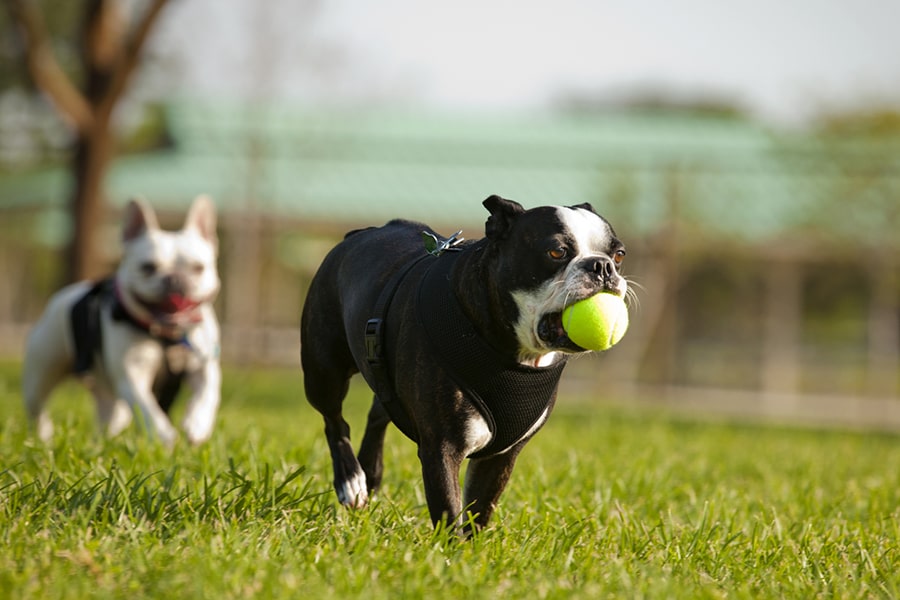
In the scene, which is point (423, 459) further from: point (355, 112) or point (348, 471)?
point (355, 112)

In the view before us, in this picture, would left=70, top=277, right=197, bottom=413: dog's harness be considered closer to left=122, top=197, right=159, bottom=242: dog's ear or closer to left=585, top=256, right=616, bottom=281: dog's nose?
left=122, top=197, right=159, bottom=242: dog's ear

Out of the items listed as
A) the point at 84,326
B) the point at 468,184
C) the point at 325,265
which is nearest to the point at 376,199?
the point at 468,184

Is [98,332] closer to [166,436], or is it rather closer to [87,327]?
[87,327]

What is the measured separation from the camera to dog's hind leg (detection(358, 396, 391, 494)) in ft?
16.1

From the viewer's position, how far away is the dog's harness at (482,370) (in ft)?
12.8

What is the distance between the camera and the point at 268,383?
1486 centimetres

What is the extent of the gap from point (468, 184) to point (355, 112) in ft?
8.60

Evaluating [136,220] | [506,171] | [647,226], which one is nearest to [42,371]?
[136,220]

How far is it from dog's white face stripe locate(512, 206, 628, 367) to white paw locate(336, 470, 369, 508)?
95 cm

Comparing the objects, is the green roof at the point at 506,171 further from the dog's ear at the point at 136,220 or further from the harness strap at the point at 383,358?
the harness strap at the point at 383,358

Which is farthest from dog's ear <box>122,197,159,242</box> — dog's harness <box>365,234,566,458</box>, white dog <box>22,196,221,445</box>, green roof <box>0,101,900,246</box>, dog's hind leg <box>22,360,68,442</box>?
green roof <box>0,101,900,246</box>

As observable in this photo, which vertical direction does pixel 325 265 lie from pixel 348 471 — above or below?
above

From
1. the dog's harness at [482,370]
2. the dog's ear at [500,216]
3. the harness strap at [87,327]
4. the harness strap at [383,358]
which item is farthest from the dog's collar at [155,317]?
the dog's ear at [500,216]

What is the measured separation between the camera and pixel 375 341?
4.20m
